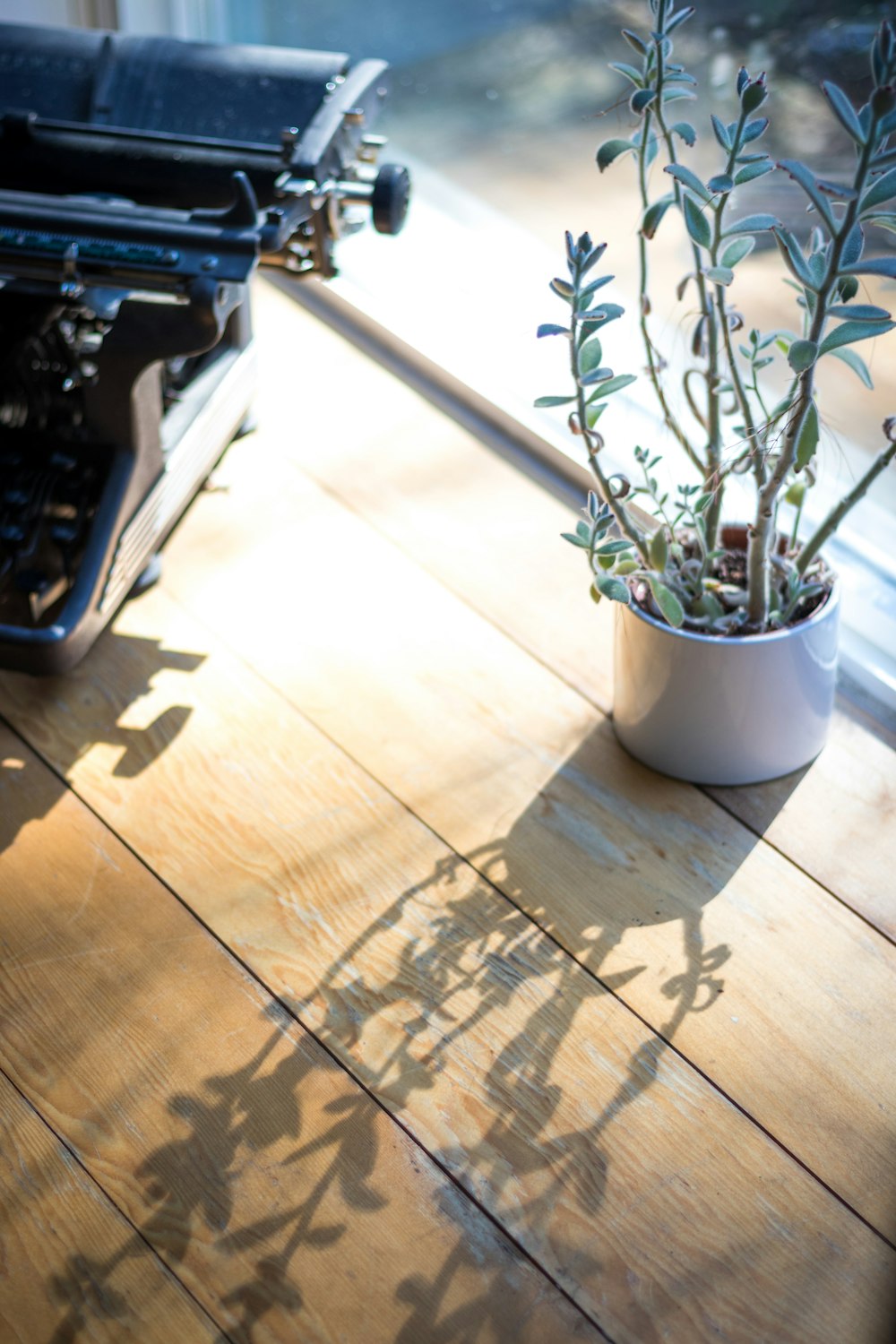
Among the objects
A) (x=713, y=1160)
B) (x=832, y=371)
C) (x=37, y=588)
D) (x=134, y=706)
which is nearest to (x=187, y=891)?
(x=134, y=706)

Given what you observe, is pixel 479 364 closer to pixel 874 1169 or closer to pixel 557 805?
pixel 557 805

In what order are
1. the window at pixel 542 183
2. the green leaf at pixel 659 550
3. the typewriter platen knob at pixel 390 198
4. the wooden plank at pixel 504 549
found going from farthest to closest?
the window at pixel 542 183 < the typewriter platen knob at pixel 390 198 < the wooden plank at pixel 504 549 < the green leaf at pixel 659 550

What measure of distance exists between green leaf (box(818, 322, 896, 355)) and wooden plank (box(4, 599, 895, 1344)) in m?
0.58

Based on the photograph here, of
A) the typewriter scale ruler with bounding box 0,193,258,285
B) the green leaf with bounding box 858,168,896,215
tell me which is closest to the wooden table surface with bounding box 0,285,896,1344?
the typewriter scale ruler with bounding box 0,193,258,285

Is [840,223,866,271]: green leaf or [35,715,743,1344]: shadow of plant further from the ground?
[840,223,866,271]: green leaf

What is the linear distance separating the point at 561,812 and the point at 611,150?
68 centimetres

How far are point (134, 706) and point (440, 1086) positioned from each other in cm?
63

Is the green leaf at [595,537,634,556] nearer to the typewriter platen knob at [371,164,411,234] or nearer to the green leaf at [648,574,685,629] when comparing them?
the green leaf at [648,574,685,629]

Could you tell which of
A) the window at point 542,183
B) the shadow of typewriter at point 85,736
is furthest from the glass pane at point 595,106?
the shadow of typewriter at point 85,736

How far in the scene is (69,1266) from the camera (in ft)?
3.55

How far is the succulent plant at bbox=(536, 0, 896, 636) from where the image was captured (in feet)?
3.48

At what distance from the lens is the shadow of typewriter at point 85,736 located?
4.86 ft

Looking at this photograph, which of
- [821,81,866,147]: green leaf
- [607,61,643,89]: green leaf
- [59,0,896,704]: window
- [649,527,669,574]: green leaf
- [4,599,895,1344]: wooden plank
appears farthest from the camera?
[59,0,896,704]: window

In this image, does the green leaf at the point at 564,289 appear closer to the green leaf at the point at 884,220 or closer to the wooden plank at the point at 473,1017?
the green leaf at the point at 884,220
